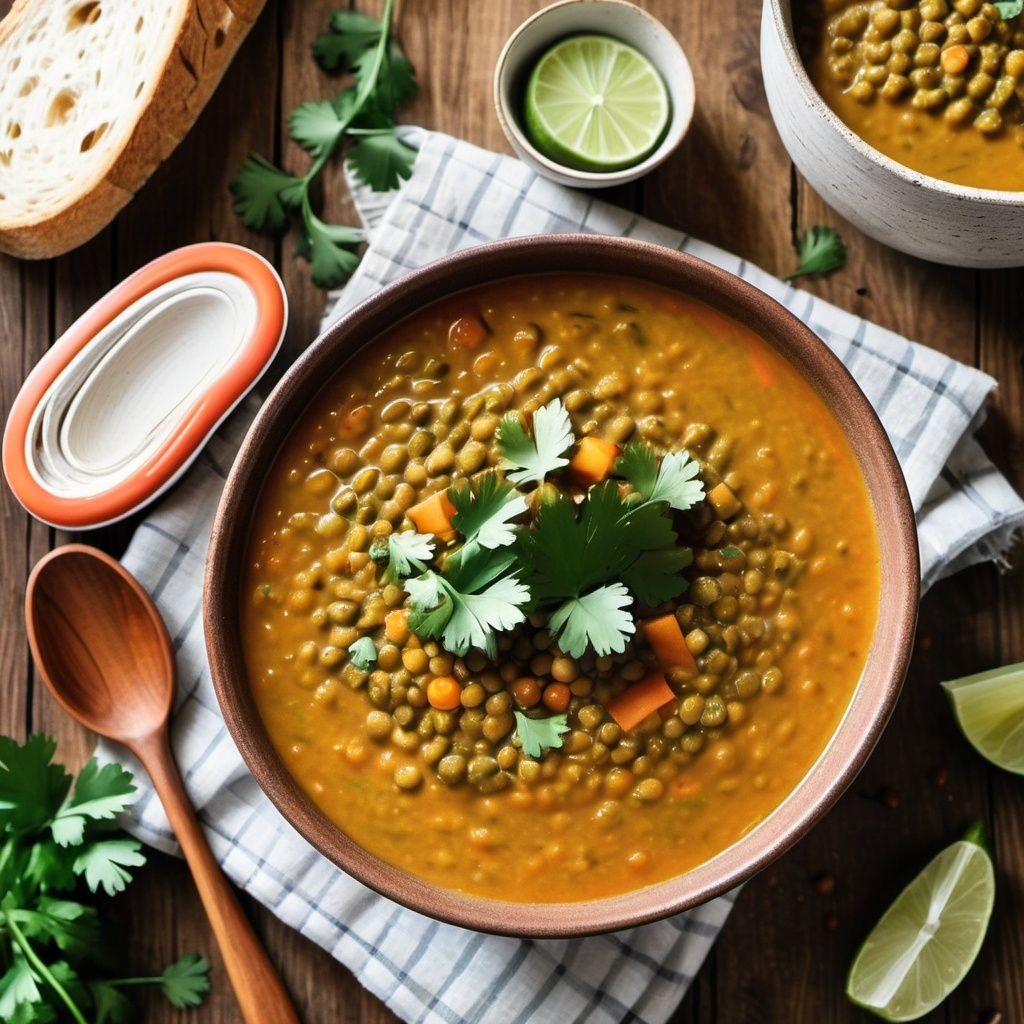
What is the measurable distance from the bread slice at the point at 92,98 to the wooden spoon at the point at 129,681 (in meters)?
0.83

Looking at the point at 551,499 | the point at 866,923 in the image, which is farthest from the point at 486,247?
the point at 866,923

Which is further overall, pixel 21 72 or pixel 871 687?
pixel 21 72

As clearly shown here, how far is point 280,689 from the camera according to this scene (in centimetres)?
254

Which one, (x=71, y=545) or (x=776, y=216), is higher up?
(x=776, y=216)

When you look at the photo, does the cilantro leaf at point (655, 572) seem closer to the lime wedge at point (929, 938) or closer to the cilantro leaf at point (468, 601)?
the cilantro leaf at point (468, 601)

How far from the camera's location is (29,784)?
2.72 m

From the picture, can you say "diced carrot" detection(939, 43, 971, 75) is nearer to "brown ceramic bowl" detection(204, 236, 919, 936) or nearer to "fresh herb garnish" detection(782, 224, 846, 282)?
"fresh herb garnish" detection(782, 224, 846, 282)

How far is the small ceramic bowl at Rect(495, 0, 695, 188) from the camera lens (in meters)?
2.73

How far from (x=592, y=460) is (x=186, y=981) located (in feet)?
5.43

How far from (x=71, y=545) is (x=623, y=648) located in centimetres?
142

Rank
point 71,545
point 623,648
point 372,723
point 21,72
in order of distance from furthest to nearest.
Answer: point 21,72 < point 71,545 < point 372,723 < point 623,648

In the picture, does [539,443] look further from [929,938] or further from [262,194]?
[929,938]

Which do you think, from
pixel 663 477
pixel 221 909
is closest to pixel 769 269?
pixel 663 477

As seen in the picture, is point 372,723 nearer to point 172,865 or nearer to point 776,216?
point 172,865
